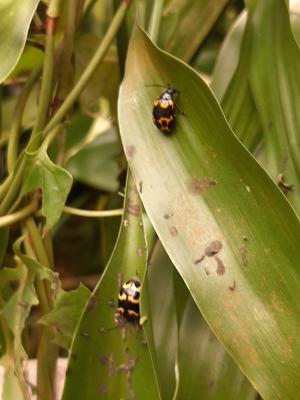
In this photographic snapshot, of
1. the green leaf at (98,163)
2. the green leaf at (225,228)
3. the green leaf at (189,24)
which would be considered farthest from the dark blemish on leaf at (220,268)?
the green leaf at (98,163)

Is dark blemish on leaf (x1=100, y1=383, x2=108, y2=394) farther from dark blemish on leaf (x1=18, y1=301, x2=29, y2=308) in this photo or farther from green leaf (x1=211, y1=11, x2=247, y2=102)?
green leaf (x1=211, y1=11, x2=247, y2=102)

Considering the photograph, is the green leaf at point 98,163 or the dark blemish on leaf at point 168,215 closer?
the dark blemish on leaf at point 168,215

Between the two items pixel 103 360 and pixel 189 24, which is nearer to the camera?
pixel 103 360

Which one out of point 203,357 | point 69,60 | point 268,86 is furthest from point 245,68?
point 203,357

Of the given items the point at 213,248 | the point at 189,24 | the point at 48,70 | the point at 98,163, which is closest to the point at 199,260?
the point at 213,248

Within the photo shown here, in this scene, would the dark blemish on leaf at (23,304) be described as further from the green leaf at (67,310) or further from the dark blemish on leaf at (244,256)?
the dark blemish on leaf at (244,256)

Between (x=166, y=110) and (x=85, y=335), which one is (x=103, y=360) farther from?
(x=166, y=110)

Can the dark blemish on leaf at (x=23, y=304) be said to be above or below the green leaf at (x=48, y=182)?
below
